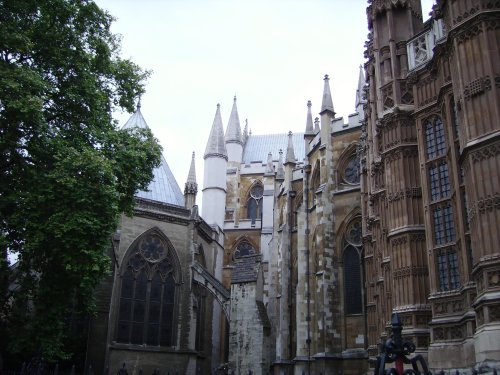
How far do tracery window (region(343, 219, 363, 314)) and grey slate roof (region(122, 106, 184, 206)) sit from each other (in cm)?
1080

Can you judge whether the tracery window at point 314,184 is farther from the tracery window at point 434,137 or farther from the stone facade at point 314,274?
the tracery window at point 434,137

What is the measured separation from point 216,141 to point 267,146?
37.6 ft

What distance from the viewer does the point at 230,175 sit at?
46156 millimetres

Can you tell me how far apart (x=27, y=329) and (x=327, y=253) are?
14.5 m

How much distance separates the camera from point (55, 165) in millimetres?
14812

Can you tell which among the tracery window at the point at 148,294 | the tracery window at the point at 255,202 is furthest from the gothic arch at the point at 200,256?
the tracery window at the point at 255,202

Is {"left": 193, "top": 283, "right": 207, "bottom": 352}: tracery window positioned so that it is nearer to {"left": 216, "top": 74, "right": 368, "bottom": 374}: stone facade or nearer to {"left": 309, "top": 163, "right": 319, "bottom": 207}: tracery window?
{"left": 216, "top": 74, "right": 368, "bottom": 374}: stone facade

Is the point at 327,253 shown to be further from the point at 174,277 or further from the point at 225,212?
the point at 225,212

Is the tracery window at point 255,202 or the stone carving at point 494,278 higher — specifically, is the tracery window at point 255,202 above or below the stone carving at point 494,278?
above

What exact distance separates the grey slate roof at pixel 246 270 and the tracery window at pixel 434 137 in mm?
16196

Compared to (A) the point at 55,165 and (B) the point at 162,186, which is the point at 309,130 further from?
(A) the point at 55,165

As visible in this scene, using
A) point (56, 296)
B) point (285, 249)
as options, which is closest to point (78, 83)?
point (56, 296)

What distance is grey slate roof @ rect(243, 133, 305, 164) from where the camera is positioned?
167 feet

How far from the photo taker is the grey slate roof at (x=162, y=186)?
31203mm
